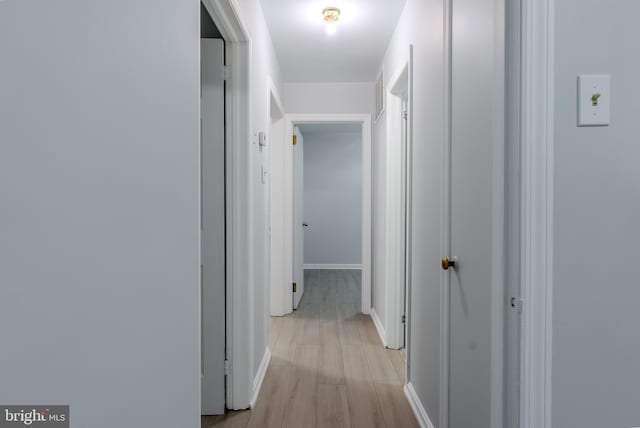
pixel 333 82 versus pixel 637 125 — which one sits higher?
pixel 333 82

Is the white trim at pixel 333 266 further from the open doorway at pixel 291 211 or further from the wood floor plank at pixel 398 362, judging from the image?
the wood floor plank at pixel 398 362

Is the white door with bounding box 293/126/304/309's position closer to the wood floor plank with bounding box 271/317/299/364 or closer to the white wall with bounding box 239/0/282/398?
the wood floor plank with bounding box 271/317/299/364

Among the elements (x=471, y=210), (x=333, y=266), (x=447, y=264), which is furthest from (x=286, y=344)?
(x=333, y=266)

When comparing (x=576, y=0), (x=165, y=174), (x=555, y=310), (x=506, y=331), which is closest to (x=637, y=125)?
(x=576, y=0)

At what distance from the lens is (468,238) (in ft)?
4.88

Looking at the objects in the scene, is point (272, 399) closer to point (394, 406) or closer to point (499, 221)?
point (394, 406)

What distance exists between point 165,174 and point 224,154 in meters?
1.16

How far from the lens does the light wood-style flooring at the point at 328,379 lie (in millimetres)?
2162

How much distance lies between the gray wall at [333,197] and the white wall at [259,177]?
159 inches

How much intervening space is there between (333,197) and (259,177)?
4592 millimetres

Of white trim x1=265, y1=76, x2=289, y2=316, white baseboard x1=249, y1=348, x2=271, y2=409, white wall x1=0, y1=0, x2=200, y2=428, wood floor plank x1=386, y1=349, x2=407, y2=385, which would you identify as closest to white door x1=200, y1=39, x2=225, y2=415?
white baseboard x1=249, y1=348, x2=271, y2=409

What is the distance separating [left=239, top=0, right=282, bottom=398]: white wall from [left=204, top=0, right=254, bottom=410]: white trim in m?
0.08

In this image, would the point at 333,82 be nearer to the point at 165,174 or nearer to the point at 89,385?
the point at 165,174

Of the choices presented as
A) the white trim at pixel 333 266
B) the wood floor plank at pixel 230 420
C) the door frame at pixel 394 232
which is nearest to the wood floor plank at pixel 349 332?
the door frame at pixel 394 232
